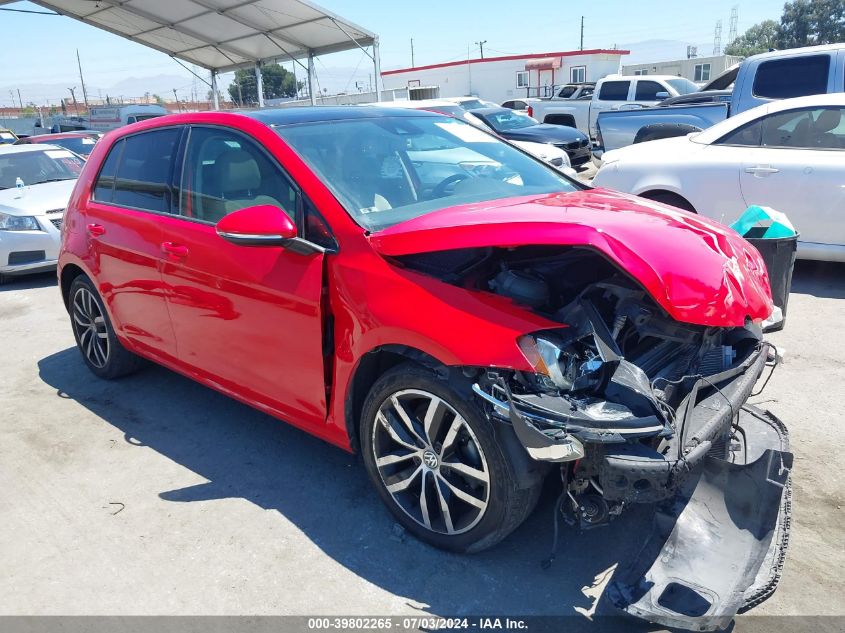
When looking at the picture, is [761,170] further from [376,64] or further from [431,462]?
[376,64]

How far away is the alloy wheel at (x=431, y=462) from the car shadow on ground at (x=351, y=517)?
0.64ft

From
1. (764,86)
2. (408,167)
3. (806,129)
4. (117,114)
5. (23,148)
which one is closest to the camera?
(408,167)

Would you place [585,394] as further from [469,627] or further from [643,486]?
[469,627]

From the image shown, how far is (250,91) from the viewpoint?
225 ft

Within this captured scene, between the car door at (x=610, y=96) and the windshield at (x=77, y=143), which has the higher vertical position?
the car door at (x=610, y=96)

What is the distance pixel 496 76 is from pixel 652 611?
51.5 metres

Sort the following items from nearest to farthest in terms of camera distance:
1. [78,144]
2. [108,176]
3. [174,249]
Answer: [174,249], [108,176], [78,144]

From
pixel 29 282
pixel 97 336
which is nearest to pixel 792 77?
pixel 97 336

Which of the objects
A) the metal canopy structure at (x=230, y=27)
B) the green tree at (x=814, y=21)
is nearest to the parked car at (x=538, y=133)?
the metal canopy structure at (x=230, y=27)

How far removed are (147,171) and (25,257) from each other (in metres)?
5.15

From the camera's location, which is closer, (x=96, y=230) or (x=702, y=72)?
(x=96, y=230)

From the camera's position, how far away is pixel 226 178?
3.60m

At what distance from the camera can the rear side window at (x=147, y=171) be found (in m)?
3.96

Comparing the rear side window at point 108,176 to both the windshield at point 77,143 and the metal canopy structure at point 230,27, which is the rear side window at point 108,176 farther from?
the metal canopy structure at point 230,27
